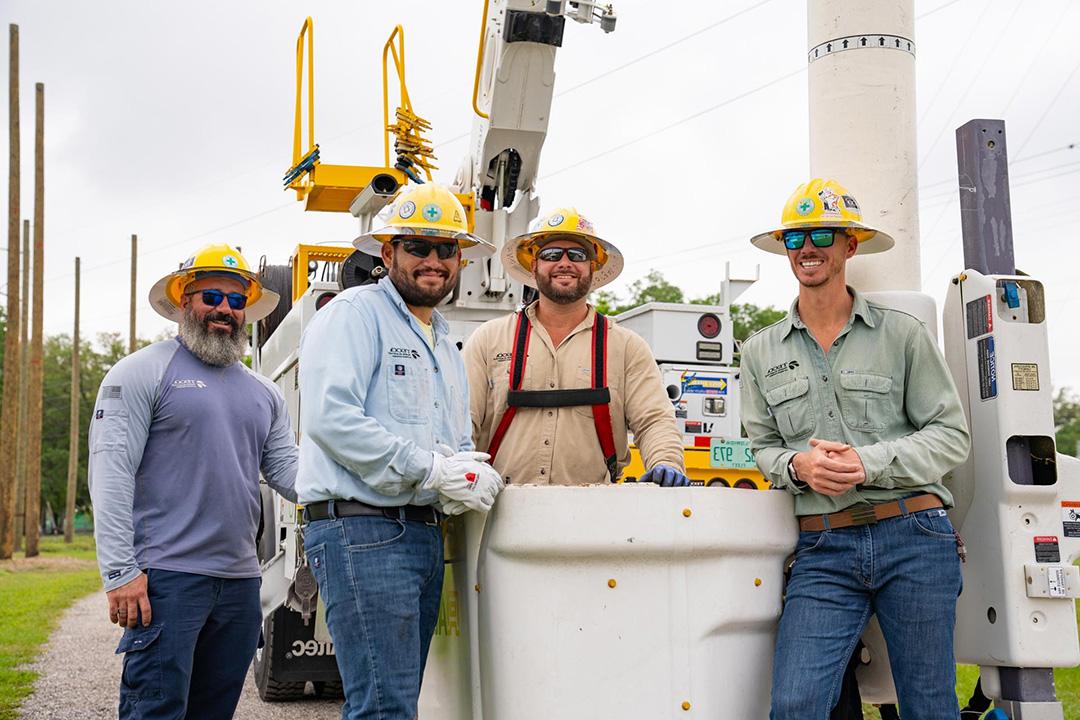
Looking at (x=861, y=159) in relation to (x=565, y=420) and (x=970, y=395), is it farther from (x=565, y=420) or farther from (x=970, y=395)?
(x=565, y=420)

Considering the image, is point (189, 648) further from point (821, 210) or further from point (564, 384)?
point (821, 210)

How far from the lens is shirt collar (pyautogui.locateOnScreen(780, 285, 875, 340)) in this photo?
160 inches

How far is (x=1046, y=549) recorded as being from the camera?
13.8 feet

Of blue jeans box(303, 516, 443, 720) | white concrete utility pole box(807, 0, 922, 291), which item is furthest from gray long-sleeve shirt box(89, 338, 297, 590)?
white concrete utility pole box(807, 0, 922, 291)

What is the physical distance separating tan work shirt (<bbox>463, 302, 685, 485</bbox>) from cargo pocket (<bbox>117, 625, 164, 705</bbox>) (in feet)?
4.61

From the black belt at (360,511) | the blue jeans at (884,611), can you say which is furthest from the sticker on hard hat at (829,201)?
the black belt at (360,511)

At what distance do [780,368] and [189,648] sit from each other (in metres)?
2.31

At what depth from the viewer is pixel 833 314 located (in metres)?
4.13

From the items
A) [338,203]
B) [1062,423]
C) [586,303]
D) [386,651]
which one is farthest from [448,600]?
[1062,423]

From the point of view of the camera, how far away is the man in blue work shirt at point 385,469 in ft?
11.4

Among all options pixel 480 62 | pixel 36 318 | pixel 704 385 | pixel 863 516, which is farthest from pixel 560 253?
pixel 36 318

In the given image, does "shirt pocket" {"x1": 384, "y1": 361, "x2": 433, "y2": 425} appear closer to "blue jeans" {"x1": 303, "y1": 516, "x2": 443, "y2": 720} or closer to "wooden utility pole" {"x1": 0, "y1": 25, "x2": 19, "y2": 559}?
"blue jeans" {"x1": 303, "y1": 516, "x2": 443, "y2": 720}

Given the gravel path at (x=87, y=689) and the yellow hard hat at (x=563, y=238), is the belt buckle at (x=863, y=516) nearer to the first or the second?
the yellow hard hat at (x=563, y=238)

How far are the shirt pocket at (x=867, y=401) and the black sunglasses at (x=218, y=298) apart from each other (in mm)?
2342
